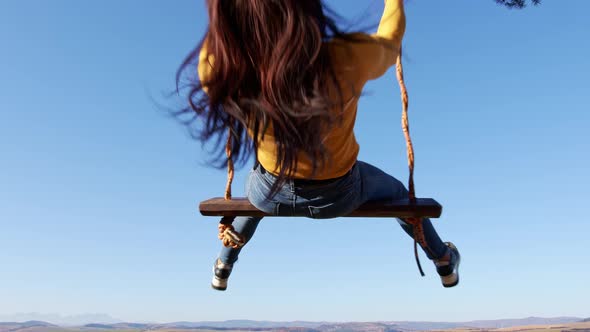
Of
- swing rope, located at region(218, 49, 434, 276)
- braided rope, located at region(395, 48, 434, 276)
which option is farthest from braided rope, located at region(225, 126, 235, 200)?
braided rope, located at region(395, 48, 434, 276)

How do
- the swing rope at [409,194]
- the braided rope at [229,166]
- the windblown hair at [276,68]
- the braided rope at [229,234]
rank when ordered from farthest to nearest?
the braided rope at [229,234]
the swing rope at [409,194]
the braided rope at [229,166]
the windblown hair at [276,68]

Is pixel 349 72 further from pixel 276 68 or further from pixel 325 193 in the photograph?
pixel 325 193

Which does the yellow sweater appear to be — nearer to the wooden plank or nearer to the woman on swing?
the woman on swing

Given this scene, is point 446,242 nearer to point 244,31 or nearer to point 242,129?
point 242,129

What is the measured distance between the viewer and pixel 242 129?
8.70 ft

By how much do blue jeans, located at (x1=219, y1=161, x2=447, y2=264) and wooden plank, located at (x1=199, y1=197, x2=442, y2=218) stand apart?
0.07 metres

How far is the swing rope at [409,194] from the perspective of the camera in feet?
9.84

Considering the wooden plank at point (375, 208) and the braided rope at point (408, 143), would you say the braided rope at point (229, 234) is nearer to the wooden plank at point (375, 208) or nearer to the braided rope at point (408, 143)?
the wooden plank at point (375, 208)

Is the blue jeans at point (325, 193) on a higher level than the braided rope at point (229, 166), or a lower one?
lower

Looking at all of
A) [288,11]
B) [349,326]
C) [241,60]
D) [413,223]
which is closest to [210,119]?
[241,60]

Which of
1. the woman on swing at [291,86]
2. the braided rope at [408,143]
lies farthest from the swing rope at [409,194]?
the woman on swing at [291,86]

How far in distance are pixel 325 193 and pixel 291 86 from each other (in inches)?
27.2

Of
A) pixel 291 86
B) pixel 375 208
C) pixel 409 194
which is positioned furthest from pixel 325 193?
pixel 291 86

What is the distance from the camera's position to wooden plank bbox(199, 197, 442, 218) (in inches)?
121
